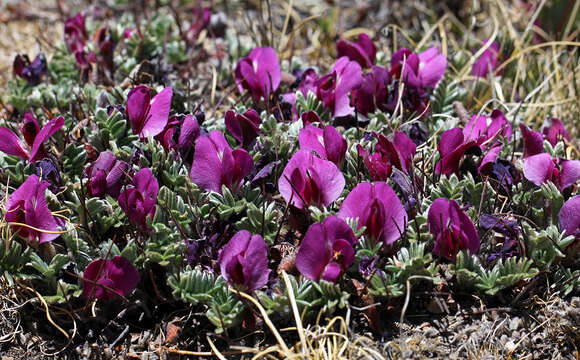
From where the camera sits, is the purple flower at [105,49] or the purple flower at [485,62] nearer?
the purple flower at [105,49]

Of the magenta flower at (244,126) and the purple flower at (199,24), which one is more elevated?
the purple flower at (199,24)

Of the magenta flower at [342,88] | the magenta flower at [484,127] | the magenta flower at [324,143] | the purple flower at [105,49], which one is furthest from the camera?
the purple flower at [105,49]

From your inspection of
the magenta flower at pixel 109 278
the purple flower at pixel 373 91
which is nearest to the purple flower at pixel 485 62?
the purple flower at pixel 373 91

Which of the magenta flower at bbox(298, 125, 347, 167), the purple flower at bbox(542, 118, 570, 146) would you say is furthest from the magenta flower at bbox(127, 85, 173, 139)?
the purple flower at bbox(542, 118, 570, 146)

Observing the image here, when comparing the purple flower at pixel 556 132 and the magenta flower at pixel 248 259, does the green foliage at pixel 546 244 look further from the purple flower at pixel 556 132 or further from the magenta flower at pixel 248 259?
the magenta flower at pixel 248 259

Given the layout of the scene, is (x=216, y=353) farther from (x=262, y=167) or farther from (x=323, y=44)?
(x=323, y=44)

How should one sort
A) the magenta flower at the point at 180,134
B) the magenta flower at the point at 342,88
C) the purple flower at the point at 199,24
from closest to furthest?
the magenta flower at the point at 180,134 < the magenta flower at the point at 342,88 < the purple flower at the point at 199,24

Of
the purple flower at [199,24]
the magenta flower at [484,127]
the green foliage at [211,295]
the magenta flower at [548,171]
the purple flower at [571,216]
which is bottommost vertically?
the green foliage at [211,295]

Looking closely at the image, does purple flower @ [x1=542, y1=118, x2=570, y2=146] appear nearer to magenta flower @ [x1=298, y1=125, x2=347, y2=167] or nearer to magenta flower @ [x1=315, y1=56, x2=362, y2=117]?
magenta flower @ [x1=315, y1=56, x2=362, y2=117]
